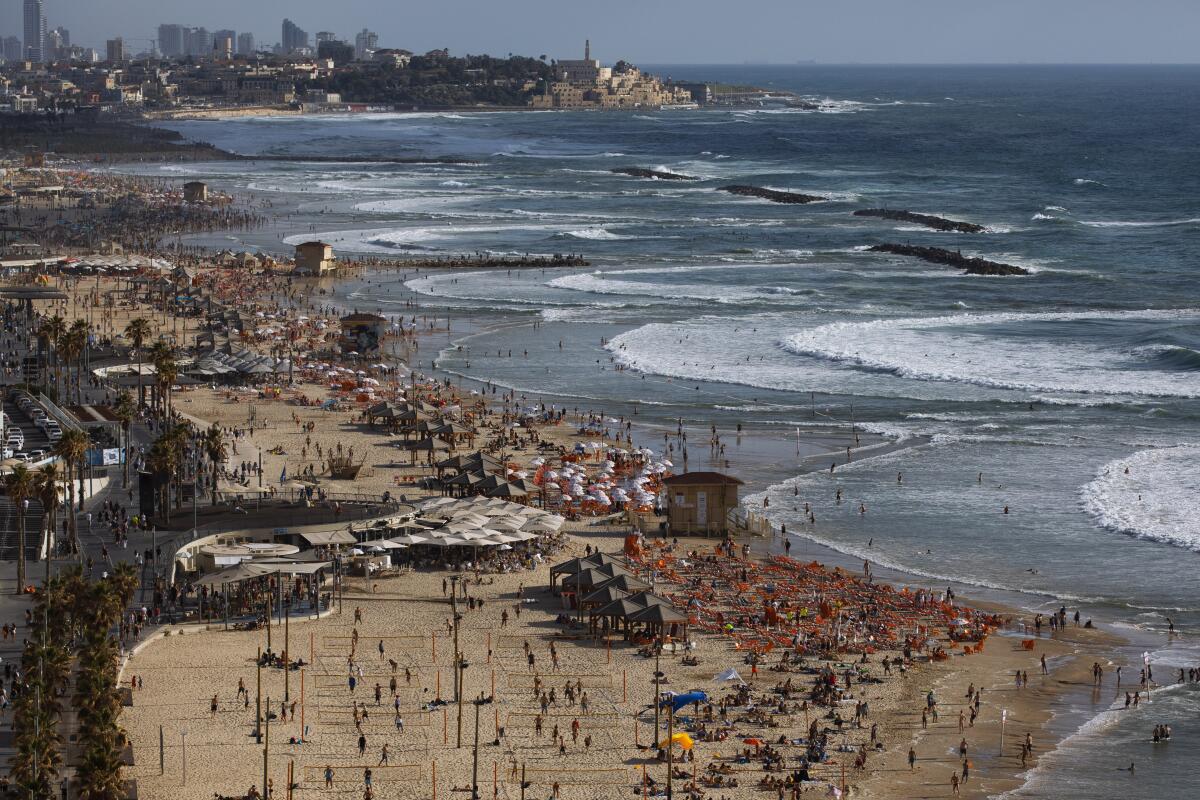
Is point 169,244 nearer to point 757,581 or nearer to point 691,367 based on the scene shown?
point 691,367

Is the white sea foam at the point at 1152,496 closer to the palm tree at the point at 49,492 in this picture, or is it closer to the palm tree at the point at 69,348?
the palm tree at the point at 49,492

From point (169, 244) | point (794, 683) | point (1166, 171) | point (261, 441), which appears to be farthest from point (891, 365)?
point (1166, 171)

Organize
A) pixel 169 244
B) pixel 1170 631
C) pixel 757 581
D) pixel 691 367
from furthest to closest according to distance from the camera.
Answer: pixel 169 244, pixel 691 367, pixel 757 581, pixel 1170 631

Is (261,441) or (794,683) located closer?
(794,683)

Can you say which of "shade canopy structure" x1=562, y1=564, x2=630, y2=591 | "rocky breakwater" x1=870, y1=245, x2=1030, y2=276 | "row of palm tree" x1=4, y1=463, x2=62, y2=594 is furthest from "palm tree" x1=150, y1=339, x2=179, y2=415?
"rocky breakwater" x1=870, y1=245, x2=1030, y2=276

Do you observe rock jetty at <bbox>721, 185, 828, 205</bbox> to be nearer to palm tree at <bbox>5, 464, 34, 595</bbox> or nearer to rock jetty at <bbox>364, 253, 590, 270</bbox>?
rock jetty at <bbox>364, 253, 590, 270</bbox>
